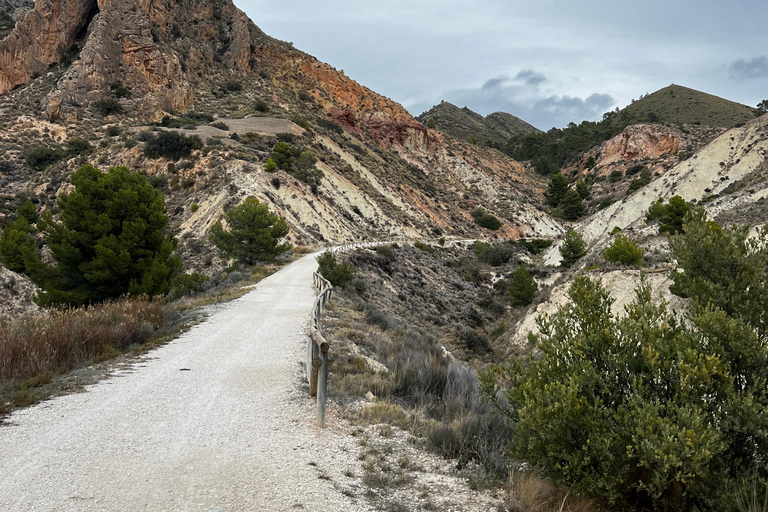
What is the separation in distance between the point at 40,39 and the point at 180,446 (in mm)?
81614

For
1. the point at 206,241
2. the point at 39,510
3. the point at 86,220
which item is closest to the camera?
the point at 39,510

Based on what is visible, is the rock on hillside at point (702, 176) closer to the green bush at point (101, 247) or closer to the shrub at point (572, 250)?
the shrub at point (572, 250)

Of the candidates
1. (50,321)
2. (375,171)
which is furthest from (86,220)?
(375,171)

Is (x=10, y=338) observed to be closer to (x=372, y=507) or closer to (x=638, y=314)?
(x=372, y=507)

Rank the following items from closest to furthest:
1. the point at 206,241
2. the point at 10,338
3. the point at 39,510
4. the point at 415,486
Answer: the point at 39,510 < the point at 415,486 < the point at 10,338 < the point at 206,241

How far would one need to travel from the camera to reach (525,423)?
11.8 feet

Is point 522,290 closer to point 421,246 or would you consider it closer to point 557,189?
point 421,246

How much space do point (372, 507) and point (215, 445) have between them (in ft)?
6.86

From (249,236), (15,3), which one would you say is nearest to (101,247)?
(249,236)

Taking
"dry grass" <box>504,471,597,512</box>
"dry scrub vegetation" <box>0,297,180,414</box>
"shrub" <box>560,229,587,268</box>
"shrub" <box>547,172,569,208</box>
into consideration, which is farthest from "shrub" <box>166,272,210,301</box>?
"shrub" <box>547,172,569,208</box>

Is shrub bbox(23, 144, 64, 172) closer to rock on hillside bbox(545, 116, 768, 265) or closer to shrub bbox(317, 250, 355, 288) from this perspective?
shrub bbox(317, 250, 355, 288)

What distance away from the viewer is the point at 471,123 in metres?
133

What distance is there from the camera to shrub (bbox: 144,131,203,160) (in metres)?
43.8

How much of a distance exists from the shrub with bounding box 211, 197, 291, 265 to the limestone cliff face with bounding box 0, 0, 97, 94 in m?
56.2
